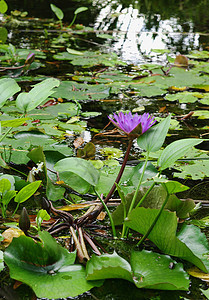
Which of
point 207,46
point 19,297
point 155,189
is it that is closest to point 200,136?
Result: point 155,189

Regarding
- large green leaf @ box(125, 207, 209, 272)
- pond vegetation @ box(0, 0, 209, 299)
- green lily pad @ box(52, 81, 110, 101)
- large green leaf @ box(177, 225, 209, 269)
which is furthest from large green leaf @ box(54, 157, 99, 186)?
green lily pad @ box(52, 81, 110, 101)

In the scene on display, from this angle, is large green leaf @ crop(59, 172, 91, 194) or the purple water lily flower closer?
the purple water lily flower

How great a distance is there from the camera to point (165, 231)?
749 millimetres

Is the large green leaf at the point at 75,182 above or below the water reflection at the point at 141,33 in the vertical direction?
below

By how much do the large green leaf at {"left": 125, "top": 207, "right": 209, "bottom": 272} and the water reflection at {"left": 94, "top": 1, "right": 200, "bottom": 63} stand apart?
2011mm

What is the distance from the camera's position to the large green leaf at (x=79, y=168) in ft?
2.48

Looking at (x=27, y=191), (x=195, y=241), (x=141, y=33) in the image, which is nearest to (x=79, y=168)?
(x=27, y=191)

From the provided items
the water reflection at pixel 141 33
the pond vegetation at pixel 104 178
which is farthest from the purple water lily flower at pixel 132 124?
the water reflection at pixel 141 33

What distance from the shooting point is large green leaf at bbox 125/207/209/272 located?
0.73 meters

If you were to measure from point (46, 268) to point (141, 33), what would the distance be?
9.98 ft

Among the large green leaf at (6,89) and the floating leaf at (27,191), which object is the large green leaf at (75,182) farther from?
the large green leaf at (6,89)

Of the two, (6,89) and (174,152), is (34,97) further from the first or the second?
(174,152)

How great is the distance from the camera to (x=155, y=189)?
87cm

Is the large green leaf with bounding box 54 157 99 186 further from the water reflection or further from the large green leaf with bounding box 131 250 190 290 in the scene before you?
the water reflection
